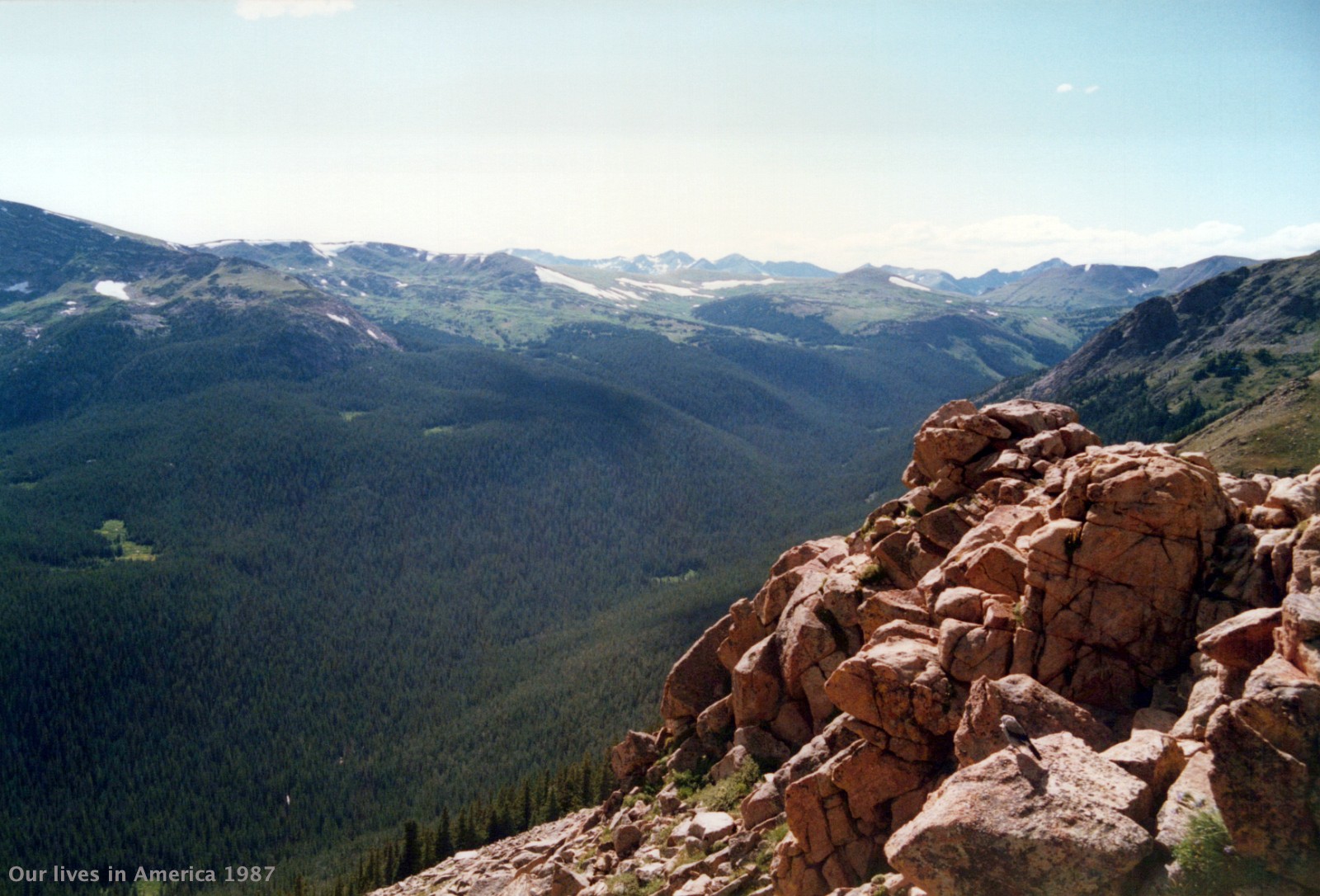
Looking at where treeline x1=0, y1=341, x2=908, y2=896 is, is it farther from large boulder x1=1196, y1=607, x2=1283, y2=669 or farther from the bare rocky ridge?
large boulder x1=1196, y1=607, x2=1283, y2=669

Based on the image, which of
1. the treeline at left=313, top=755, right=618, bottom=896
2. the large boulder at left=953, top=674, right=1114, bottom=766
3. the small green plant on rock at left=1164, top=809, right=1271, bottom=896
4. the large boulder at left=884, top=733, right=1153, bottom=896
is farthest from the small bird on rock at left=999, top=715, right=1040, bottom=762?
the treeline at left=313, top=755, right=618, bottom=896

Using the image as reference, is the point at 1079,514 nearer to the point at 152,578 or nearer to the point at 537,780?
the point at 537,780

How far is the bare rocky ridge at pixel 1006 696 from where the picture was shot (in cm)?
1538

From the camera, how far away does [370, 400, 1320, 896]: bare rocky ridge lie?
15.4 m

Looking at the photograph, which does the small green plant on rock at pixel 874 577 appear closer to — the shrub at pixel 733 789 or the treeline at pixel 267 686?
the shrub at pixel 733 789

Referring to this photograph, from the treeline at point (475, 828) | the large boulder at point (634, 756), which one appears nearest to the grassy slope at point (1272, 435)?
the treeline at point (475, 828)

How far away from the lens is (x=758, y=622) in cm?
3975

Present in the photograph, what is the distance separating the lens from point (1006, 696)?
20.1 metres

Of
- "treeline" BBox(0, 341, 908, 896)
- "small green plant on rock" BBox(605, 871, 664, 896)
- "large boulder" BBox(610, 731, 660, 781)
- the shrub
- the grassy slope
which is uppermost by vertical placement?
the grassy slope

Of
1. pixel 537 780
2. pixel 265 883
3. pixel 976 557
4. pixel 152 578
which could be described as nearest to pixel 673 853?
pixel 976 557

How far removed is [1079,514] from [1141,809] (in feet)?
37.5

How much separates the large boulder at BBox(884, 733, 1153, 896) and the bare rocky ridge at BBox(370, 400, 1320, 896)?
0.16 feet

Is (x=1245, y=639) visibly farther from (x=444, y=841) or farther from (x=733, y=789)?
(x=444, y=841)

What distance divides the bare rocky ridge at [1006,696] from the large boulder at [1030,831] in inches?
1.9
